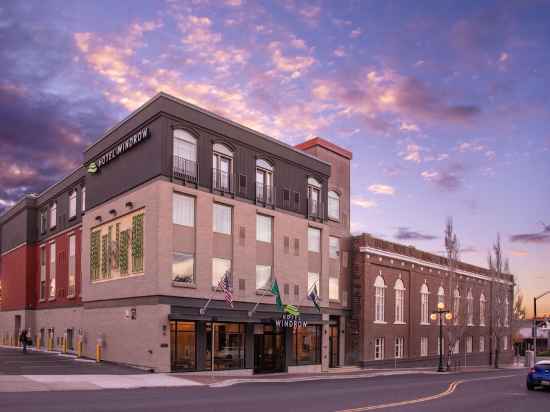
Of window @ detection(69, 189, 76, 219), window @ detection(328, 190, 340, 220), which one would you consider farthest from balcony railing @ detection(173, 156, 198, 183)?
window @ detection(69, 189, 76, 219)

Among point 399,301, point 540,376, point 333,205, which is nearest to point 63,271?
point 333,205

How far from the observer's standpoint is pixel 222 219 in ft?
125

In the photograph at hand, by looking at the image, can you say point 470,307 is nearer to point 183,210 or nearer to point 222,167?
point 222,167

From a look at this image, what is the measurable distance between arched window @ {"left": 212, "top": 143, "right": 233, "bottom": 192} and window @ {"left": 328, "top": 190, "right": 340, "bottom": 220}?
13081mm

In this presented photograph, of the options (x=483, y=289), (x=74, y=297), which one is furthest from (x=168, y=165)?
(x=483, y=289)

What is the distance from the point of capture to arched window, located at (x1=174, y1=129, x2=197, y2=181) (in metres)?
35.2

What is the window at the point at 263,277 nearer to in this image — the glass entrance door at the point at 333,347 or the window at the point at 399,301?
the glass entrance door at the point at 333,347

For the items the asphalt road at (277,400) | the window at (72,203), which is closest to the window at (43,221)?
the window at (72,203)

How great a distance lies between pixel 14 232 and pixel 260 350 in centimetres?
3509

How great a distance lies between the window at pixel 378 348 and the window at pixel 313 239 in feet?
34.8

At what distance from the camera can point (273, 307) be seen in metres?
40.7

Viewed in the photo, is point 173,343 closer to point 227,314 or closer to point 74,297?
point 227,314

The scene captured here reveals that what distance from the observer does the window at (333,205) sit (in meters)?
49.5

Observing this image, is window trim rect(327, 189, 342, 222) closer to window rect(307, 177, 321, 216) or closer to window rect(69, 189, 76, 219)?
window rect(307, 177, 321, 216)
